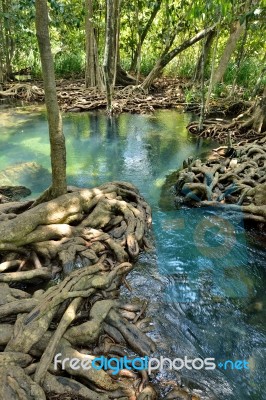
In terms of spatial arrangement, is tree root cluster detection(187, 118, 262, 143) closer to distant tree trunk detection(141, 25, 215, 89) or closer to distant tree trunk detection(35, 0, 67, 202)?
distant tree trunk detection(141, 25, 215, 89)

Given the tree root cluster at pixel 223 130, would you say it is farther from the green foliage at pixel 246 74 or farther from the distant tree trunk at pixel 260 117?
the green foliage at pixel 246 74

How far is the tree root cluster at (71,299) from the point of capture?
2.55 meters

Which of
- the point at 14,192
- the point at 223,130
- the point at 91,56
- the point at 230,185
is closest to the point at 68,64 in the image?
the point at 91,56

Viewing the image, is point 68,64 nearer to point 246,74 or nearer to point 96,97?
point 96,97

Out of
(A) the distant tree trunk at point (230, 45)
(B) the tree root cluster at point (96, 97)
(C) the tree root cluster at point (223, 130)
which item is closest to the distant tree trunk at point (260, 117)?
(C) the tree root cluster at point (223, 130)

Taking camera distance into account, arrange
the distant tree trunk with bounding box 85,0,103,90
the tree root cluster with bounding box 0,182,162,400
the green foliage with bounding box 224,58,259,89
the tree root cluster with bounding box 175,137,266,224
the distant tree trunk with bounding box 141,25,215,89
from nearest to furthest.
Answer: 1. the tree root cluster with bounding box 0,182,162,400
2. the tree root cluster with bounding box 175,137,266,224
3. the distant tree trunk with bounding box 85,0,103,90
4. the green foliage with bounding box 224,58,259,89
5. the distant tree trunk with bounding box 141,25,215,89

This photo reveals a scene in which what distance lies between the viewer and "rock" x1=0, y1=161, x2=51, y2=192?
6957mm

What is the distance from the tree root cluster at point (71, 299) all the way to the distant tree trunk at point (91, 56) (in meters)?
10.8

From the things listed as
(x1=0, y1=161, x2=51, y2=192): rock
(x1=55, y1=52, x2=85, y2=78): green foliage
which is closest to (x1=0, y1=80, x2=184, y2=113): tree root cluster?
(x1=55, y1=52, x2=85, y2=78): green foliage

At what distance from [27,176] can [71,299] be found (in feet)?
15.5

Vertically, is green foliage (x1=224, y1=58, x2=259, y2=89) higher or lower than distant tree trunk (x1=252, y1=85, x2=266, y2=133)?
higher

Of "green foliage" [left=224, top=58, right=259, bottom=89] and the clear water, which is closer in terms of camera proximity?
the clear water

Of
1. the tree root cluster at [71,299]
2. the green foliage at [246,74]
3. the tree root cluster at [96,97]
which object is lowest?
the tree root cluster at [71,299]

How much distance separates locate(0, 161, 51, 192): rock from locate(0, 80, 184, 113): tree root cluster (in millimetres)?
6381
